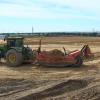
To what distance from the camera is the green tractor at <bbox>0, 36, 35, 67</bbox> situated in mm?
9791

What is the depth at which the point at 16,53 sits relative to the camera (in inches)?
384

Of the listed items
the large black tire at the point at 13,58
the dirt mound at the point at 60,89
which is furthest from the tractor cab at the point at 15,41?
the dirt mound at the point at 60,89

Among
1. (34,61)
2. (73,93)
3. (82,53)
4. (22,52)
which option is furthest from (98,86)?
(22,52)

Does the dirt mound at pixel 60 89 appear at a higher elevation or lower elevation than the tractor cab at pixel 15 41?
lower

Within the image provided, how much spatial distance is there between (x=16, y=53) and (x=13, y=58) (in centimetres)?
53

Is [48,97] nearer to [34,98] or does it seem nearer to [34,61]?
[34,98]

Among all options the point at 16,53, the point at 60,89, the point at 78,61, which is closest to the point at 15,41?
the point at 16,53

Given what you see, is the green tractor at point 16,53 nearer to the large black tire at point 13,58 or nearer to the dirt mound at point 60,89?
the large black tire at point 13,58

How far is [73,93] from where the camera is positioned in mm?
5395

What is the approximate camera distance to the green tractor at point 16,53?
9.79 m

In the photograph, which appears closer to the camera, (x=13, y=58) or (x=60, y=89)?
(x=60, y=89)

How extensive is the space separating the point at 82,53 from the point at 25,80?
3.85 meters

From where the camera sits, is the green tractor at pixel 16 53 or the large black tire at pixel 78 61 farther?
the green tractor at pixel 16 53

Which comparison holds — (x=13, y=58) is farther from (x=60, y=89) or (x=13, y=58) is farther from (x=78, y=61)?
(x=60, y=89)
